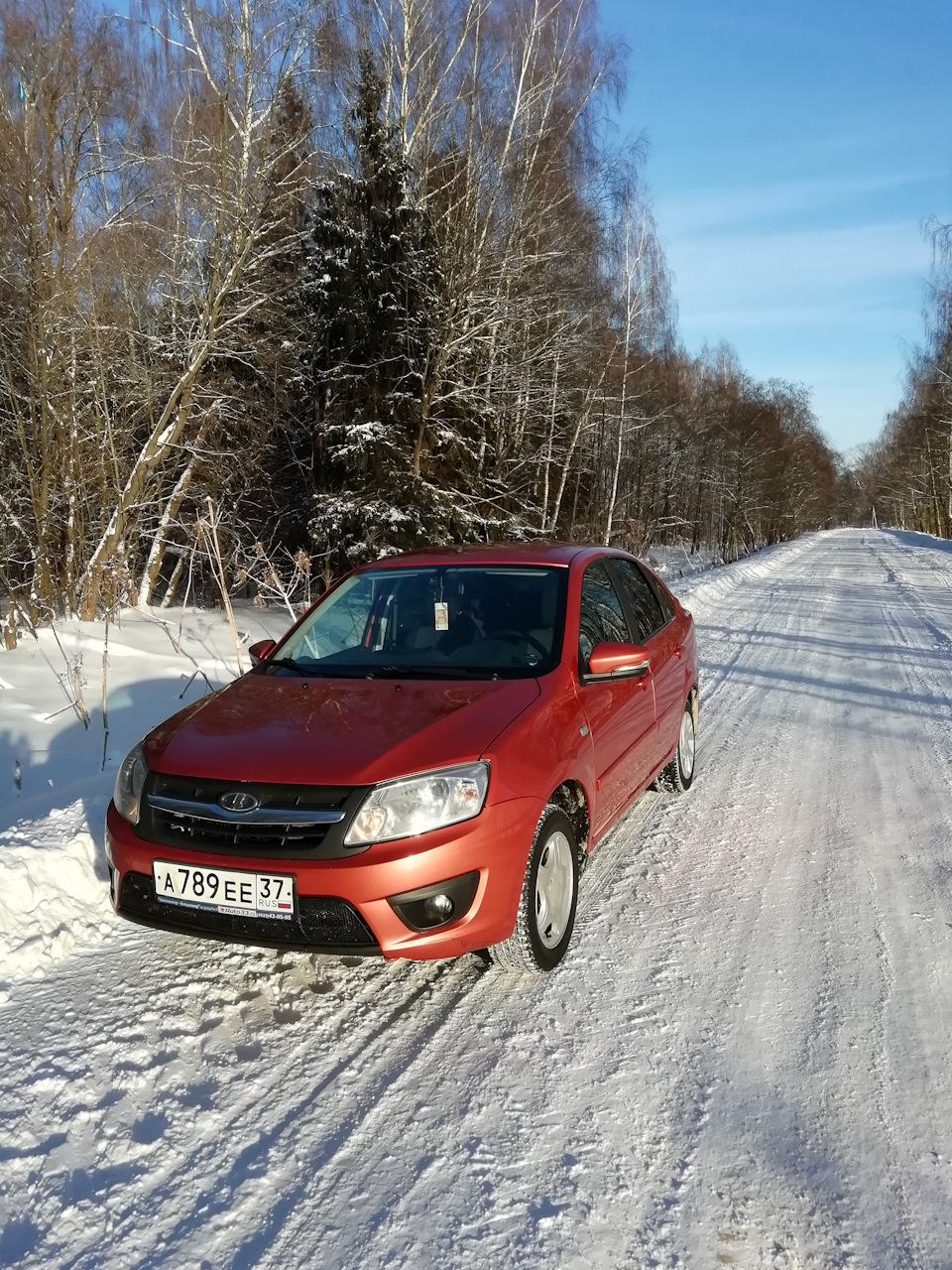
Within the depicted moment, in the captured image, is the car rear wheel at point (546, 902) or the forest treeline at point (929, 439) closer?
the car rear wheel at point (546, 902)

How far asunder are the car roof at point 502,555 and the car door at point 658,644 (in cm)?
33

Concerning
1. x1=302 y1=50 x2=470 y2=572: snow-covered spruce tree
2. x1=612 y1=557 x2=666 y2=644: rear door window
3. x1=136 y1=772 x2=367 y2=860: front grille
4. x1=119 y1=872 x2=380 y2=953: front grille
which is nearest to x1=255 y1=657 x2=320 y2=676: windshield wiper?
x1=136 y1=772 x2=367 y2=860: front grille

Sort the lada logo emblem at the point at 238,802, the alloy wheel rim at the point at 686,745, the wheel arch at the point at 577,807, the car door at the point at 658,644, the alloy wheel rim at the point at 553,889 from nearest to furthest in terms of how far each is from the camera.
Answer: the lada logo emblem at the point at 238,802 → the alloy wheel rim at the point at 553,889 → the wheel arch at the point at 577,807 → the car door at the point at 658,644 → the alloy wheel rim at the point at 686,745

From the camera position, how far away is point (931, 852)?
→ 4332mm

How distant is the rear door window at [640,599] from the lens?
4.87 m

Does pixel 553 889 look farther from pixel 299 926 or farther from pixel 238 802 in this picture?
pixel 238 802

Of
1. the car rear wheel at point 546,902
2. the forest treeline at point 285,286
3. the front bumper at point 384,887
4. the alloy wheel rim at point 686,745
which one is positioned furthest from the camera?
the forest treeline at point 285,286

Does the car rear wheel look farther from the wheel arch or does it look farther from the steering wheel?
the steering wheel

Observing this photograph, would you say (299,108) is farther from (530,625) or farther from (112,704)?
(530,625)

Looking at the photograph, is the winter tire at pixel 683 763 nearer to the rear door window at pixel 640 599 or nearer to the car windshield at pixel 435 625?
the rear door window at pixel 640 599

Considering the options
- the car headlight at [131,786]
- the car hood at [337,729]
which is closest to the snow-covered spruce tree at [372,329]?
the car hood at [337,729]

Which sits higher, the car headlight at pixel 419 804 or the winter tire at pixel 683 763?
the car headlight at pixel 419 804

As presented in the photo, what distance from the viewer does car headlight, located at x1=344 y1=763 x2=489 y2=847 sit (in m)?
2.76

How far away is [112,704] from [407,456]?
8.55 metres
